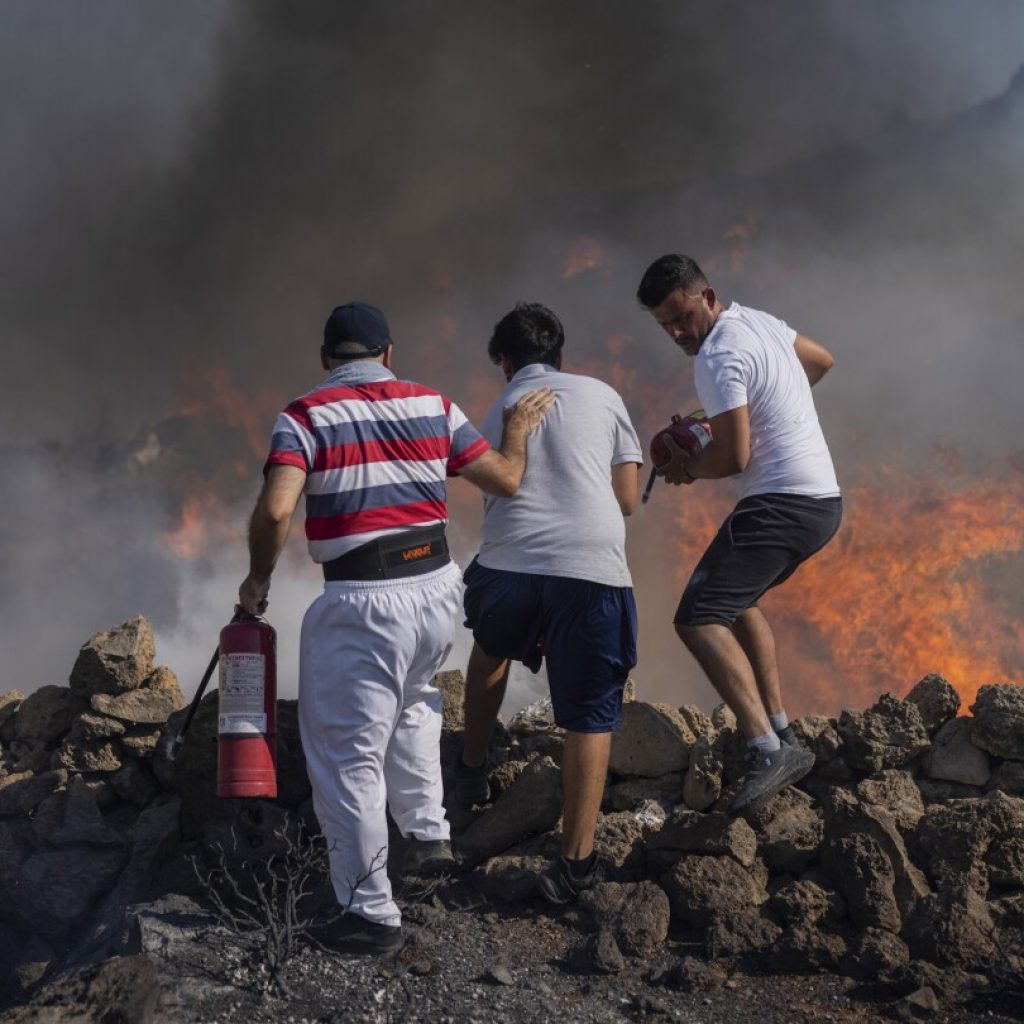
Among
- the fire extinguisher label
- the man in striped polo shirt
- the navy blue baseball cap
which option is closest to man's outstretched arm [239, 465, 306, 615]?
the man in striped polo shirt

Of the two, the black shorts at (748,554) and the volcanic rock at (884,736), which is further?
the volcanic rock at (884,736)

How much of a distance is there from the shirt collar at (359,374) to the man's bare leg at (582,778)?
1.67m

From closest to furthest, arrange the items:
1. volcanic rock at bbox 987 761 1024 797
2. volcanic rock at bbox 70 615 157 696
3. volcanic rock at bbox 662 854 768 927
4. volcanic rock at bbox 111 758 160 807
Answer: volcanic rock at bbox 662 854 768 927, volcanic rock at bbox 987 761 1024 797, volcanic rock at bbox 111 758 160 807, volcanic rock at bbox 70 615 157 696

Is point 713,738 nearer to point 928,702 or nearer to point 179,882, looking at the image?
point 928,702

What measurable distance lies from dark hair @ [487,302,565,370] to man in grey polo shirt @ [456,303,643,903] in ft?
0.38

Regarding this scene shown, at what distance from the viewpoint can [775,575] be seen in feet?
17.6

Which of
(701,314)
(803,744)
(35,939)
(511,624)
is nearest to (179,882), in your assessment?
(35,939)

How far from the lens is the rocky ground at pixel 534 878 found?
4.55m

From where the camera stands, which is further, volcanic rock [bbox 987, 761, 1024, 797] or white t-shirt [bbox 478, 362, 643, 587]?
volcanic rock [bbox 987, 761, 1024, 797]

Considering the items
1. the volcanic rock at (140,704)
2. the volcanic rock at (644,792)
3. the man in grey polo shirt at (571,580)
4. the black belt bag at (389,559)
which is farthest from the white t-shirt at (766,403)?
the volcanic rock at (140,704)

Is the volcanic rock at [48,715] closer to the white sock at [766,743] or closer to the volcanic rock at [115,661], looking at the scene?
the volcanic rock at [115,661]

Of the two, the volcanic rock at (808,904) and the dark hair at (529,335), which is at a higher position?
the dark hair at (529,335)

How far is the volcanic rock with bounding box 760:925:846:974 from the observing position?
4.78 metres

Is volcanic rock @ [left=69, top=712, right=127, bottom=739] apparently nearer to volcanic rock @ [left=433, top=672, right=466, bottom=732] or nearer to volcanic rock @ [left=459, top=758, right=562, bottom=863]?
volcanic rock @ [left=433, top=672, right=466, bottom=732]
